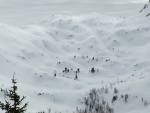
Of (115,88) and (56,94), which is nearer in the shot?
(115,88)

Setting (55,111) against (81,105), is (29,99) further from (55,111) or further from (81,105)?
(81,105)

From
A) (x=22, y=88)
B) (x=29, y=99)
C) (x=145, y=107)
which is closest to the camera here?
(x=145, y=107)

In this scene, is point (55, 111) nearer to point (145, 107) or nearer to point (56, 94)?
point (56, 94)

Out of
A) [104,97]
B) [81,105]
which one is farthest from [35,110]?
[104,97]

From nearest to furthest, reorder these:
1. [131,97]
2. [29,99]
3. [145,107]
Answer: [145,107], [131,97], [29,99]

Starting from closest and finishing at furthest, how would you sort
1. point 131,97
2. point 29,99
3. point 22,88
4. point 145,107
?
point 145,107
point 131,97
point 29,99
point 22,88

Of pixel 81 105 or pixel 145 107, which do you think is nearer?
pixel 145 107

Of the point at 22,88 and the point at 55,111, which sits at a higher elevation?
the point at 22,88

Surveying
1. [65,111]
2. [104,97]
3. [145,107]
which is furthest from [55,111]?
[145,107]

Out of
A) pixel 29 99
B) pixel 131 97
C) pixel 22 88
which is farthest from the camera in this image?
pixel 22 88
